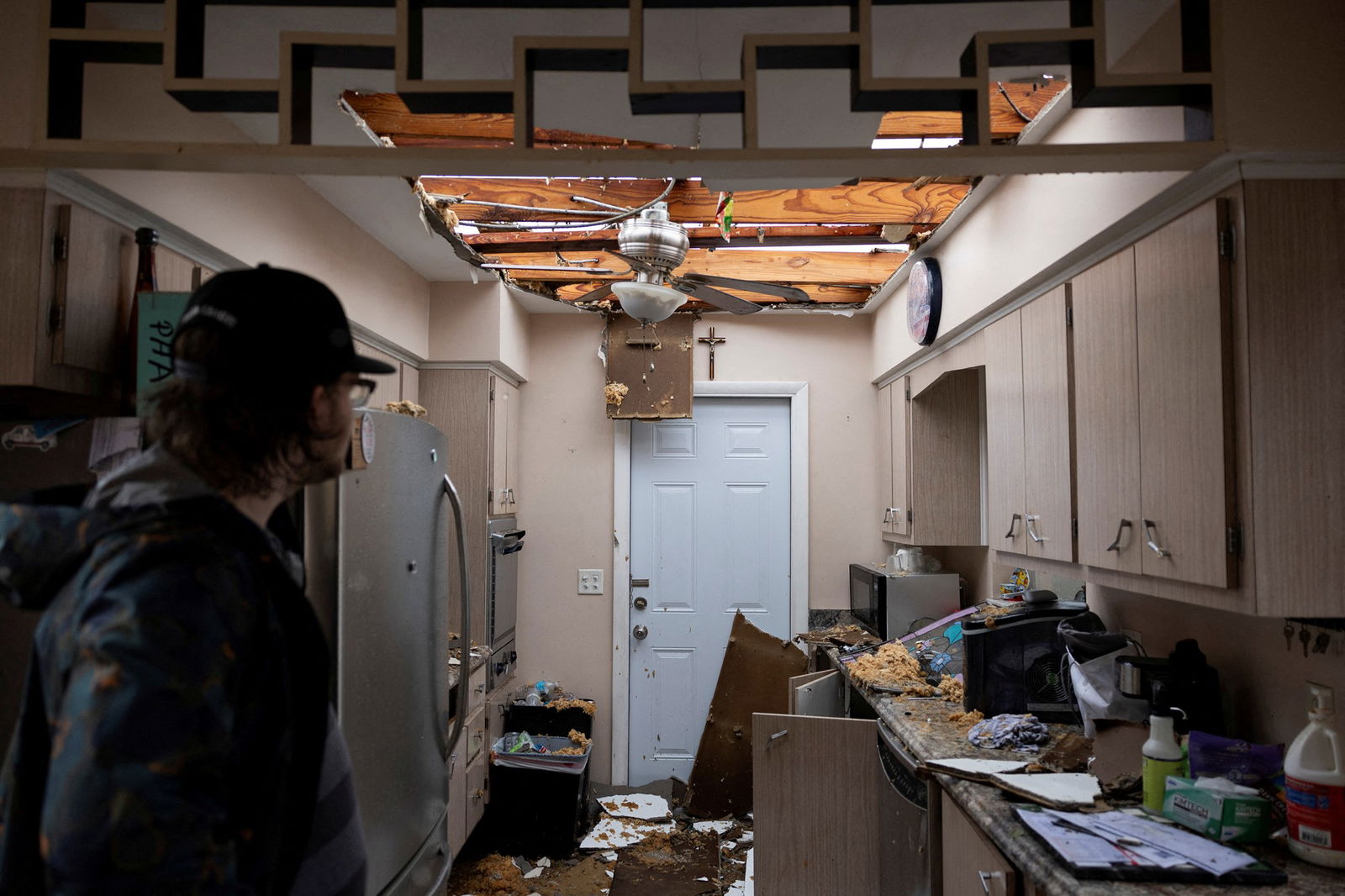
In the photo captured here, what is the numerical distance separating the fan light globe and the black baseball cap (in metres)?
1.80

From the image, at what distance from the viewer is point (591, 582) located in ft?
15.9

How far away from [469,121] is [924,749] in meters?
2.24

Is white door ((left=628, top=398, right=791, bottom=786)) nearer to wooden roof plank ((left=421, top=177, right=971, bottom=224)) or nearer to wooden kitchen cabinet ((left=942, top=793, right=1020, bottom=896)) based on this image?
wooden roof plank ((left=421, top=177, right=971, bottom=224))

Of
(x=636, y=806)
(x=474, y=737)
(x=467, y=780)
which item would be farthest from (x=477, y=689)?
(x=636, y=806)

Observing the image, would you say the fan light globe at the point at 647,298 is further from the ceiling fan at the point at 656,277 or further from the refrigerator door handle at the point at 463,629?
the refrigerator door handle at the point at 463,629

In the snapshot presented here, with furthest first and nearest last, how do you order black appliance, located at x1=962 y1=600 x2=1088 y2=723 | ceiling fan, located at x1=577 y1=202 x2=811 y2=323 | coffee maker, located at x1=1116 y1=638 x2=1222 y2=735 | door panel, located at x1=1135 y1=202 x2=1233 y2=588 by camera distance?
ceiling fan, located at x1=577 y1=202 x2=811 y2=323 → black appliance, located at x1=962 y1=600 x2=1088 y2=723 → coffee maker, located at x1=1116 y1=638 x2=1222 y2=735 → door panel, located at x1=1135 y1=202 x2=1233 y2=588

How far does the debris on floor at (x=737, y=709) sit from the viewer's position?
4.37 metres

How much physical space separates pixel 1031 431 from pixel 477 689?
2.55 m

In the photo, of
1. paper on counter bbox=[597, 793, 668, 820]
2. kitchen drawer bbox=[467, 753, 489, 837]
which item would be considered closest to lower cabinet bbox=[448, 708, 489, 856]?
kitchen drawer bbox=[467, 753, 489, 837]

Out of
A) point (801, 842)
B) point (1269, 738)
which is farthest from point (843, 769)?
point (1269, 738)

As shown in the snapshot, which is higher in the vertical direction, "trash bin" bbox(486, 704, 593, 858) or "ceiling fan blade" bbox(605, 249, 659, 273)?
"ceiling fan blade" bbox(605, 249, 659, 273)

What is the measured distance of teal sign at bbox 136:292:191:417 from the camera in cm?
180

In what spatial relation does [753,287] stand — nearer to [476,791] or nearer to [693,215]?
[693,215]

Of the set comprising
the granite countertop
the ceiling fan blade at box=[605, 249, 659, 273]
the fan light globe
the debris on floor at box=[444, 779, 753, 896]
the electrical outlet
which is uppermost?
the ceiling fan blade at box=[605, 249, 659, 273]
